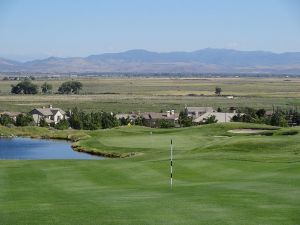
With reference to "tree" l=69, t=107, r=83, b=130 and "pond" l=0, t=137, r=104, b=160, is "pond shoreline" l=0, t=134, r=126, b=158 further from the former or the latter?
"tree" l=69, t=107, r=83, b=130

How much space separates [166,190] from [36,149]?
36.6 m

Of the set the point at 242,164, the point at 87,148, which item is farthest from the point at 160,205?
the point at 87,148

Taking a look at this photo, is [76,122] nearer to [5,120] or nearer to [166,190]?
[5,120]

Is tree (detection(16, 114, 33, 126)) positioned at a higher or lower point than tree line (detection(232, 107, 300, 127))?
lower

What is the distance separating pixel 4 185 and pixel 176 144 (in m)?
26.5

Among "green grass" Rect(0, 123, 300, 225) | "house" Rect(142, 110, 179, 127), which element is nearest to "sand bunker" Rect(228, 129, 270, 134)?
"green grass" Rect(0, 123, 300, 225)

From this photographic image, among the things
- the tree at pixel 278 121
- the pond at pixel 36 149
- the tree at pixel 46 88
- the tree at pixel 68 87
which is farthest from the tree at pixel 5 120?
the tree at pixel 68 87

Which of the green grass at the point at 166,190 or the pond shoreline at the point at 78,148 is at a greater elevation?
the green grass at the point at 166,190

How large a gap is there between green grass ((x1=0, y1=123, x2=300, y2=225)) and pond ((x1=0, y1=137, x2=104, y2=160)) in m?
15.2

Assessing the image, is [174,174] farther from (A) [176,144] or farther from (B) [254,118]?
(B) [254,118]

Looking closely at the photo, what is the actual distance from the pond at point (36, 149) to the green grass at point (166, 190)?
15.2 meters

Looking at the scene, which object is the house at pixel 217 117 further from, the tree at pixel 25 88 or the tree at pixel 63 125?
the tree at pixel 25 88

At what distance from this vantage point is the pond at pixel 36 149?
47.6 m

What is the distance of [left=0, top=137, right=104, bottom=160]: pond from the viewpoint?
4762 cm
